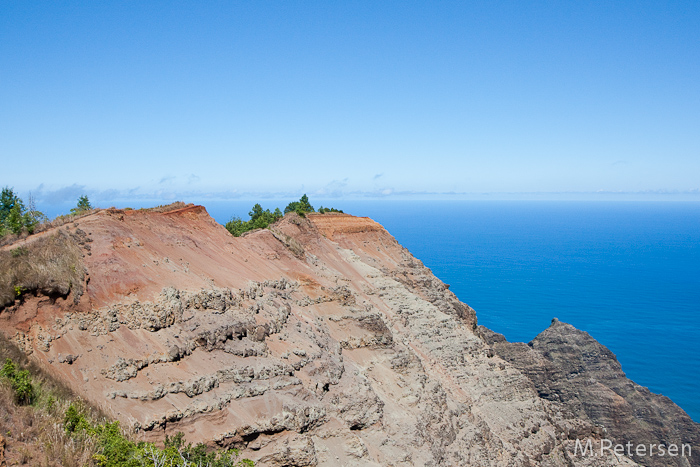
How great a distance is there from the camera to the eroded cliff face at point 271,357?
16594 millimetres

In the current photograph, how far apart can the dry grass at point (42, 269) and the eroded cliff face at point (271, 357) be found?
0.36 meters

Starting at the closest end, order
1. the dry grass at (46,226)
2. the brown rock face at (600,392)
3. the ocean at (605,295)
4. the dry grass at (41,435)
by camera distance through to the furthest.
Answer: the dry grass at (41,435)
the dry grass at (46,226)
the brown rock face at (600,392)
the ocean at (605,295)

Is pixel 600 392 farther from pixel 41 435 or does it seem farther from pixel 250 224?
pixel 41 435

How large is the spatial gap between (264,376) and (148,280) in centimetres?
719

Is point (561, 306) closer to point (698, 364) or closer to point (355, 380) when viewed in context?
point (698, 364)

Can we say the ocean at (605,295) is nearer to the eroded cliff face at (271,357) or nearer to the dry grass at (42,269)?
the eroded cliff face at (271,357)

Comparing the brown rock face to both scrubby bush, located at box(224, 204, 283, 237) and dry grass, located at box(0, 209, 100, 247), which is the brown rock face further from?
dry grass, located at box(0, 209, 100, 247)

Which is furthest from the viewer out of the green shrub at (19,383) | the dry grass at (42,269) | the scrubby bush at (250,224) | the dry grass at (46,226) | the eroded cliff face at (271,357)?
the scrubby bush at (250,224)

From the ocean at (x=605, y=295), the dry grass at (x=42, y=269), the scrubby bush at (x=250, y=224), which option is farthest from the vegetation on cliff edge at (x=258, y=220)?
the ocean at (x=605, y=295)

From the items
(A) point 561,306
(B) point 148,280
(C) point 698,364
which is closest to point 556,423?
(B) point 148,280

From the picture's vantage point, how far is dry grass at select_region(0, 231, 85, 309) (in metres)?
15.9

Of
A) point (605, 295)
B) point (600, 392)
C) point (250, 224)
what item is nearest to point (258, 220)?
point (250, 224)

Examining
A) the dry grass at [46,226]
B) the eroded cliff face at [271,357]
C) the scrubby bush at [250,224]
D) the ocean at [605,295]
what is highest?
the dry grass at [46,226]

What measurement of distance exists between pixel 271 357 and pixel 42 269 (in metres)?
10.6
